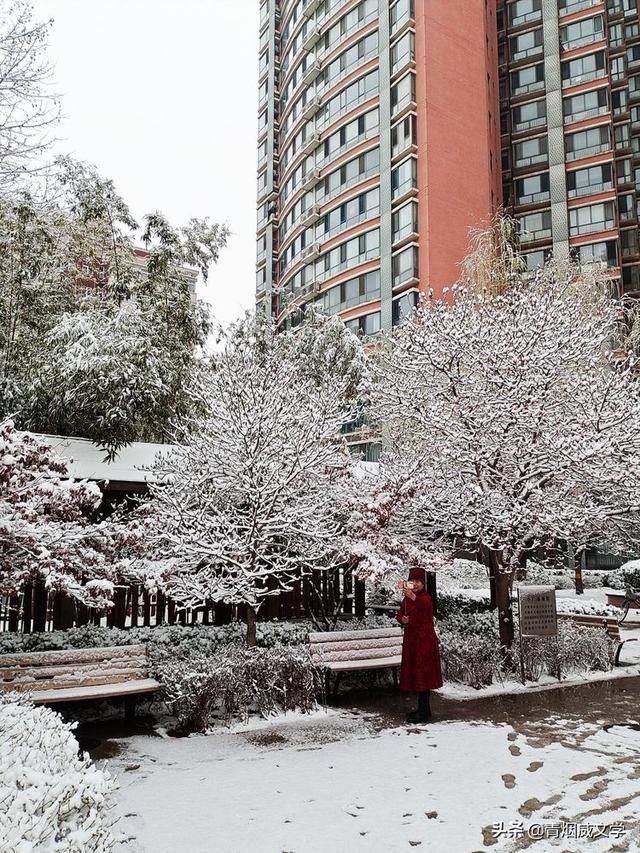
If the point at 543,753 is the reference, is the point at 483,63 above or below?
above

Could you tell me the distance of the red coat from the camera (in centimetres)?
819

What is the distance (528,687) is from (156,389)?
27.9 feet

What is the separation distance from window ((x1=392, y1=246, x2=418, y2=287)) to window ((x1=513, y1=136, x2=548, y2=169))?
1261 centimetres

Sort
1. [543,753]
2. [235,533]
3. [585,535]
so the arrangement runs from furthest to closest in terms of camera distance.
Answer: [585,535], [235,533], [543,753]

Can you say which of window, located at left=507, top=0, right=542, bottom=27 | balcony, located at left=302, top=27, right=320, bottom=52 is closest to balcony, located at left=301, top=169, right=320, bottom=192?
balcony, located at left=302, top=27, right=320, bottom=52

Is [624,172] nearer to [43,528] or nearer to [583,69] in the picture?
[583,69]

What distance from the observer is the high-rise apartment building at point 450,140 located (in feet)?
129

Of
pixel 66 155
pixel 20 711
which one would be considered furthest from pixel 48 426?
pixel 20 711

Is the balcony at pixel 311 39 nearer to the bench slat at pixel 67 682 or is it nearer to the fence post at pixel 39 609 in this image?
the fence post at pixel 39 609

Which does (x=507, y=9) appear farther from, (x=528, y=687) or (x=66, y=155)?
(x=528, y=687)

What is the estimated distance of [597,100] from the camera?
42125 millimetres

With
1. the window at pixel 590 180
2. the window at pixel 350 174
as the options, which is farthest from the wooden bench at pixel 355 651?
the window at pixel 590 180

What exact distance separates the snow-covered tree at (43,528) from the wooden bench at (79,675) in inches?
27.8

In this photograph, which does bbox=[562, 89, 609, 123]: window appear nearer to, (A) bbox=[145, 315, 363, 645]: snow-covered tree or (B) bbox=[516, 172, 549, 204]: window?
(B) bbox=[516, 172, 549, 204]: window
